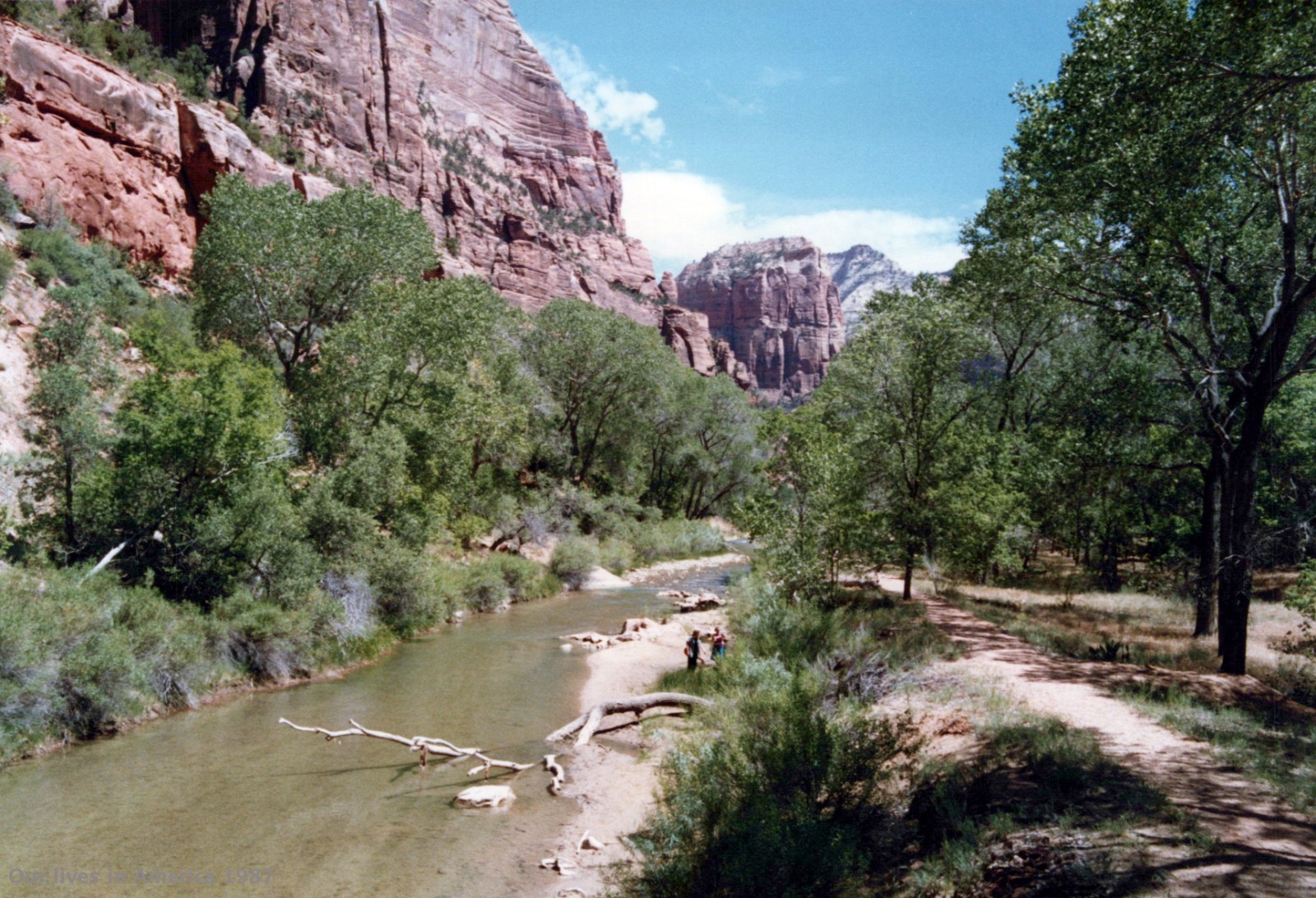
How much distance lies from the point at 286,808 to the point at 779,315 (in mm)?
161456

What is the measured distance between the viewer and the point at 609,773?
11.6 metres

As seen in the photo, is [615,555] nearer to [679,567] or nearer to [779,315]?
[679,567]

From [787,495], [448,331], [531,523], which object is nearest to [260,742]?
[448,331]

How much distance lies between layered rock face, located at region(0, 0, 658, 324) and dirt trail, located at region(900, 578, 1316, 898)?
3644 centimetres

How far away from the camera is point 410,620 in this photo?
20.4 m

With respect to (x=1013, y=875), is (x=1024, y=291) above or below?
above

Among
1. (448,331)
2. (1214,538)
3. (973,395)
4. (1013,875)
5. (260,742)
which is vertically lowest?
(260,742)

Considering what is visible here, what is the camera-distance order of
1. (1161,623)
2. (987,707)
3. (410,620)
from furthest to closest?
1. (410,620)
2. (1161,623)
3. (987,707)

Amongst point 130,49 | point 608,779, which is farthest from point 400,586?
point 130,49

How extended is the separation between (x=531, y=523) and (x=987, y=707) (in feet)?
83.1

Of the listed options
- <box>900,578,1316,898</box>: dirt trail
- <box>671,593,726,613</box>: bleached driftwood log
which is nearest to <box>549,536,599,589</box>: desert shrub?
<box>671,593,726,613</box>: bleached driftwood log

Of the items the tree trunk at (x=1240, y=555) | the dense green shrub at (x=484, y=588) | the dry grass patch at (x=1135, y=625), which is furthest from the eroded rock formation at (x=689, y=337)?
the tree trunk at (x=1240, y=555)

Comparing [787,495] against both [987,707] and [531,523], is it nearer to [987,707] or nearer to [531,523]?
[531,523]

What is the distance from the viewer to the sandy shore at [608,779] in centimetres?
856
